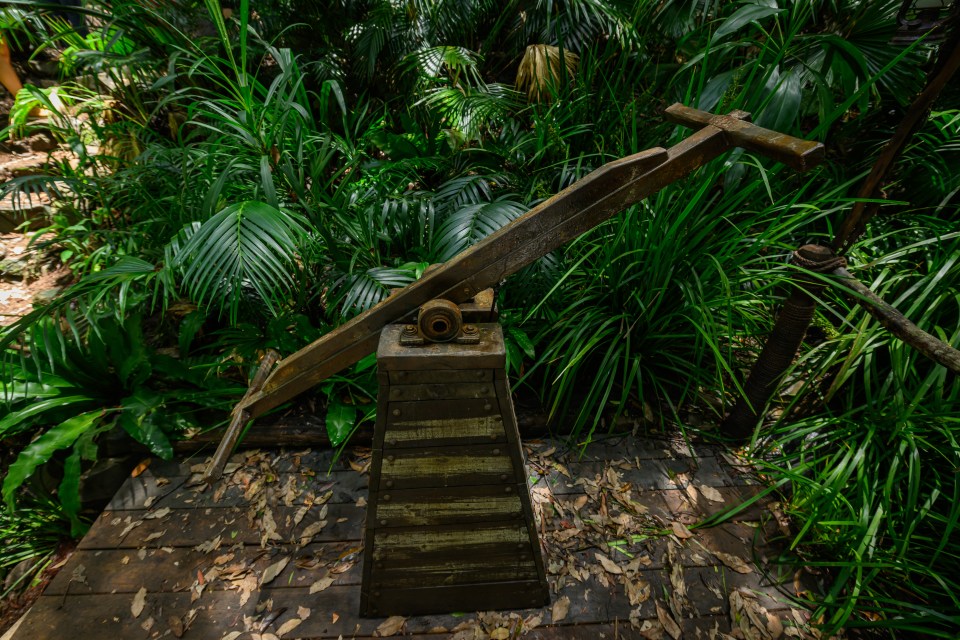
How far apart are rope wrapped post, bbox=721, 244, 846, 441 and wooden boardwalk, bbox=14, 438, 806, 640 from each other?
0.68 ft

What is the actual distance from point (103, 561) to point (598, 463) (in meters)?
1.96

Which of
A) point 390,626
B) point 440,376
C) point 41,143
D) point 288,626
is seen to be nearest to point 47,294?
point 41,143

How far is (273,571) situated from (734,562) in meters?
1.67

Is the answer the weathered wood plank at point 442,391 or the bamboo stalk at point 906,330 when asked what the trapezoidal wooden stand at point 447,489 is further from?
the bamboo stalk at point 906,330

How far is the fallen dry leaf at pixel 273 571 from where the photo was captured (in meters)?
1.61

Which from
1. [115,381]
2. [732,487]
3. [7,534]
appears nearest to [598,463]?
[732,487]

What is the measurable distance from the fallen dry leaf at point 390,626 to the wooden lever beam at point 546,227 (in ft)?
2.69

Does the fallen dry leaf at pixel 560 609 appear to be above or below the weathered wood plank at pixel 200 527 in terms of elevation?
Answer: below

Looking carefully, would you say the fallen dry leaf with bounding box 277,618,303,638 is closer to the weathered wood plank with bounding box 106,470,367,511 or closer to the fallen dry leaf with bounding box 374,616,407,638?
the fallen dry leaf with bounding box 374,616,407,638

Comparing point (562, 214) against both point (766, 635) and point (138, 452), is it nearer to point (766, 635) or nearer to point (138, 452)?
point (766, 635)

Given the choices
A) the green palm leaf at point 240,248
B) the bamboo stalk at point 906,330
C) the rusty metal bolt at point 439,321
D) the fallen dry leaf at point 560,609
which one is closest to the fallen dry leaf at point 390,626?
the fallen dry leaf at point 560,609

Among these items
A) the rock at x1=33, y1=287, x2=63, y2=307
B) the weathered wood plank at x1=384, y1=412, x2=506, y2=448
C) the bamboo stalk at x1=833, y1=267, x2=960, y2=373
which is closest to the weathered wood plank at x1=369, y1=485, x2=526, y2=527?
the weathered wood plank at x1=384, y1=412, x2=506, y2=448

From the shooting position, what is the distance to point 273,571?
1634mm

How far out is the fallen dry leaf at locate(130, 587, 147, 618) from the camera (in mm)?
1523
